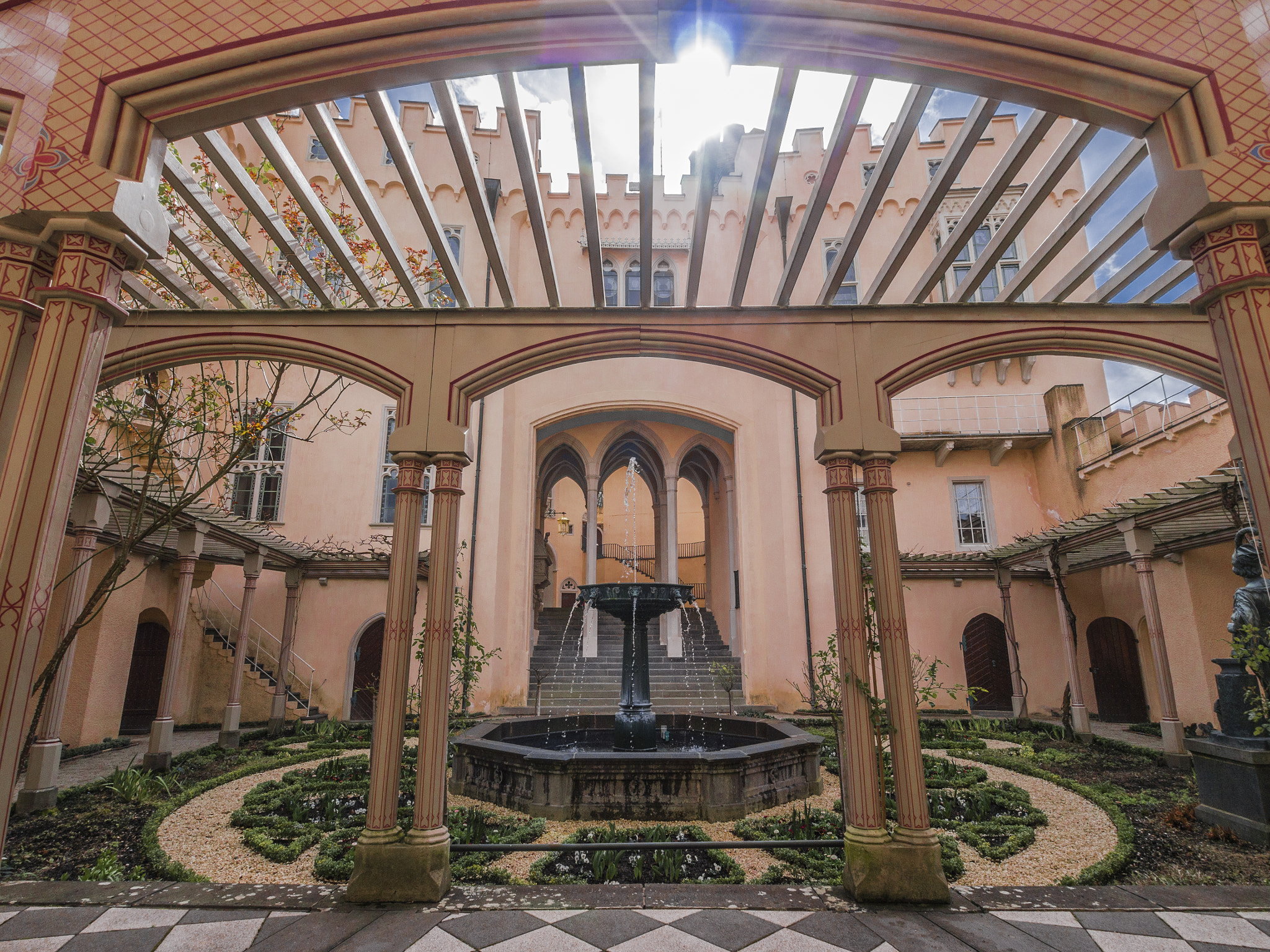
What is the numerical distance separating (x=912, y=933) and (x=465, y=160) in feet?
14.4

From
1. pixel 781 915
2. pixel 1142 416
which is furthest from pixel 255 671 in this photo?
pixel 1142 416

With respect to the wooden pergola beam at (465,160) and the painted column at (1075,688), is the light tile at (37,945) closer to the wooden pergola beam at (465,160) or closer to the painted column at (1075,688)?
the wooden pergola beam at (465,160)

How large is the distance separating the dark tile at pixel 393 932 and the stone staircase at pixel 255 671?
33.1 feet

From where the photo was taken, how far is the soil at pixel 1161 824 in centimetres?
437

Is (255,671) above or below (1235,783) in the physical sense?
above

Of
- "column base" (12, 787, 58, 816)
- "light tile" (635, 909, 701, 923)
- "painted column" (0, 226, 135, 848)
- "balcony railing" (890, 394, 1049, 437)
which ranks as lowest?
"light tile" (635, 909, 701, 923)

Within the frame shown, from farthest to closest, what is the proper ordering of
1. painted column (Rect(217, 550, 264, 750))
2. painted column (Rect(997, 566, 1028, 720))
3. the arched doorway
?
the arched doorway
painted column (Rect(997, 566, 1028, 720))
painted column (Rect(217, 550, 264, 750))

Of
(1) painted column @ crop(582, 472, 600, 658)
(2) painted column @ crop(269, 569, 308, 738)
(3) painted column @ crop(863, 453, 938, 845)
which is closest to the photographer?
(3) painted column @ crop(863, 453, 938, 845)

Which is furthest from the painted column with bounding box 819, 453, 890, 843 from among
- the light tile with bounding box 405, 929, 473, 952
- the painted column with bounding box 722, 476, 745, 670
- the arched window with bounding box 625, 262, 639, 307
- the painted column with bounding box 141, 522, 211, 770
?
the arched window with bounding box 625, 262, 639, 307

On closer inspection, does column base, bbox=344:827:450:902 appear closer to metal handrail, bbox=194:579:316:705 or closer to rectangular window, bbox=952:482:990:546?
metal handrail, bbox=194:579:316:705

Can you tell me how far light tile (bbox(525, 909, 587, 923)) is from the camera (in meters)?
3.44

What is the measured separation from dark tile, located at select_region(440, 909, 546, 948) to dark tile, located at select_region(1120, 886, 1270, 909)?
3.24m

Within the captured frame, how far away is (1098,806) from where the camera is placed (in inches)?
239

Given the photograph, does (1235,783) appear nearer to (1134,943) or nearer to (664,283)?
(1134,943)
